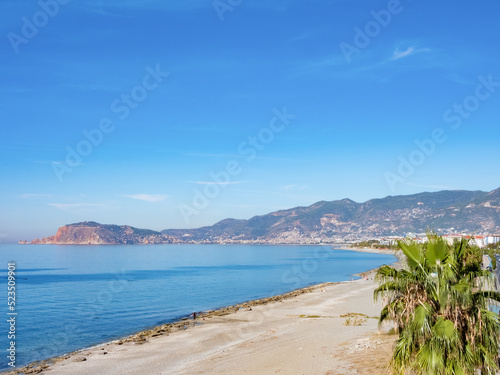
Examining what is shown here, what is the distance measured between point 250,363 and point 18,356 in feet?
51.8

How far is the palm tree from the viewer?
888cm

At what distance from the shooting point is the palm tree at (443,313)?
29.1 feet

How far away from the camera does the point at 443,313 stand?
9.14m

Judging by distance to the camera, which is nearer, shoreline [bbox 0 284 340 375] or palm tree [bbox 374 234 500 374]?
palm tree [bbox 374 234 500 374]

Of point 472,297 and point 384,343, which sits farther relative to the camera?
point 384,343

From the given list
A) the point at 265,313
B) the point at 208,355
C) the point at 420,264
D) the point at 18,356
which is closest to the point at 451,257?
the point at 420,264

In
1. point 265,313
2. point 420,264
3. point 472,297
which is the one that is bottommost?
point 265,313

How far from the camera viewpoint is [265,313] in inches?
1534

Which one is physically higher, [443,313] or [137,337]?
[443,313]

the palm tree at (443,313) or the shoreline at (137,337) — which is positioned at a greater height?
the palm tree at (443,313)

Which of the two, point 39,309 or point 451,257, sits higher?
point 451,257

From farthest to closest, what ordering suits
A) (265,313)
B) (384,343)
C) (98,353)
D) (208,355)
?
(265,313)
(98,353)
(208,355)
(384,343)

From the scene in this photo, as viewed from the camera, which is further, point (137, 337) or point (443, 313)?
point (137, 337)

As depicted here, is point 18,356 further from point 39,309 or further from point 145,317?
point 39,309
